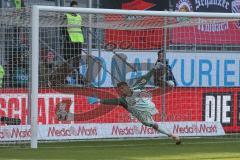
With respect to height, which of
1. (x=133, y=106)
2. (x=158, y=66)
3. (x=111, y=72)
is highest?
(x=158, y=66)

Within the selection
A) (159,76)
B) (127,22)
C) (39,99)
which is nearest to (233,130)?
(159,76)

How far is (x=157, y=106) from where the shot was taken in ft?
62.5

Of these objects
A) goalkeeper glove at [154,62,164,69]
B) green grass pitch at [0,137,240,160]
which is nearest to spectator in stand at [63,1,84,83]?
goalkeeper glove at [154,62,164,69]

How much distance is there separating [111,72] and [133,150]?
4.10 metres

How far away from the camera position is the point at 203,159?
13.6 meters

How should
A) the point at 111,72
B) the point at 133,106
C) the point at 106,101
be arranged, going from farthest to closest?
the point at 111,72, the point at 106,101, the point at 133,106

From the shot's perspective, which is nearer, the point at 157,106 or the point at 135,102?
the point at 135,102

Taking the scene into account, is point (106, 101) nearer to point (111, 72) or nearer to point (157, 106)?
point (111, 72)

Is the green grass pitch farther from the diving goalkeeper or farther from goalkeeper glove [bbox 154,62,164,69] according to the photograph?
goalkeeper glove [bbox 154,62,164,69]

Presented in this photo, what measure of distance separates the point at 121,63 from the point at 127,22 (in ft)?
3.82

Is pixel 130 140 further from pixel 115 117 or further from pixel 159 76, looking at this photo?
pixel 159 76

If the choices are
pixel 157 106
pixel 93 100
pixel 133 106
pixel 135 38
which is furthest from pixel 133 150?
pixel 135 38

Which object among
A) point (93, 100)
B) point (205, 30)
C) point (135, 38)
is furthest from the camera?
point (205, 30)

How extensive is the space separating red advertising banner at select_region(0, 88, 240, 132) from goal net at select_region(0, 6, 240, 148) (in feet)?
0.07
